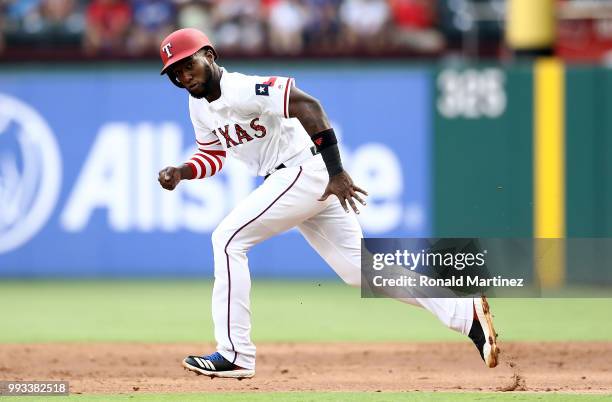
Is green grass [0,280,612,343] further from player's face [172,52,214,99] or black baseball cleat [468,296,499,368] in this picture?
player's face [172,52,214,99]

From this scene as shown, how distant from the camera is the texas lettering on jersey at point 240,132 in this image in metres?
6.43

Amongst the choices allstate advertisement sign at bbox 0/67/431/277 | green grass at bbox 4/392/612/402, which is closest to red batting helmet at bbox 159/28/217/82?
green grass at bbox 4/392/612/402

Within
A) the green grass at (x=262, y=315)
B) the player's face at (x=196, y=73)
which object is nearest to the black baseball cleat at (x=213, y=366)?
the player's face at (x=196, y=73)

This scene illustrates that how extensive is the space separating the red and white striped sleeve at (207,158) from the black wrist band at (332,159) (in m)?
0.94

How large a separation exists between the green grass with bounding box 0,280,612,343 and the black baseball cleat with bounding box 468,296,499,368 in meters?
2.64

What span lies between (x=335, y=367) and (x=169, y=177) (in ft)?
5.94

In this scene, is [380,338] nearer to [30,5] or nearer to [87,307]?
[87,307]

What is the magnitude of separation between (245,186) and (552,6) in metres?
3.94

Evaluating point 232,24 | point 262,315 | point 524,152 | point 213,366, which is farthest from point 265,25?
point 213,366

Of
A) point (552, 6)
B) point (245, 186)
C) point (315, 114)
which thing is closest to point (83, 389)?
point (315, 114)

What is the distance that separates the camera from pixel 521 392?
239 inches

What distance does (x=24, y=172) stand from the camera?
42.8 ft

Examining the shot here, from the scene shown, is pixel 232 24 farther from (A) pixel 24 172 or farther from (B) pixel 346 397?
(B) pixel 346 397

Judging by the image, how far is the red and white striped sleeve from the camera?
692cm
